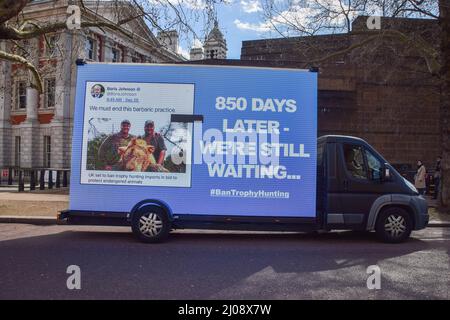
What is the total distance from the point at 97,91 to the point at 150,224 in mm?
3035

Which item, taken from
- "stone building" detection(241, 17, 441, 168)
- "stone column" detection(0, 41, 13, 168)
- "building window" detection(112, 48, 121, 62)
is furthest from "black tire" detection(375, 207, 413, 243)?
"stone column" detection(0, 41, 13, 168)

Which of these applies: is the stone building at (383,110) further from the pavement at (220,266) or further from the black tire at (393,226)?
the black tire at (393,226)

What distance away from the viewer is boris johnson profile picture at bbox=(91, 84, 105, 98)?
8594mm

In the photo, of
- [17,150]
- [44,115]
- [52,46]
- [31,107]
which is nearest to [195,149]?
[52,46]

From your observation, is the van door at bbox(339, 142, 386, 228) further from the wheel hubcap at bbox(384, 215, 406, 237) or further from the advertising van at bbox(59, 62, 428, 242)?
the wheel hubcap at bbox(384, 215, 406, 237)

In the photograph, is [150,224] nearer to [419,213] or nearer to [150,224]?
[150,224]

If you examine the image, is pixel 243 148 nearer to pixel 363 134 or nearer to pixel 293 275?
pixel 293 275

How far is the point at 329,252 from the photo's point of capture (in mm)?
7844

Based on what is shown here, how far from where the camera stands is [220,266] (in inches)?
261

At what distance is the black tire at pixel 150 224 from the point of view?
27.6 ft

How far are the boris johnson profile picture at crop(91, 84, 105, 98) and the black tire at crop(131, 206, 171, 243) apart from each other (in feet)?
8.50

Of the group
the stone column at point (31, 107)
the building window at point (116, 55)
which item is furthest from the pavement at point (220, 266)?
the building window at point (116, 55)
